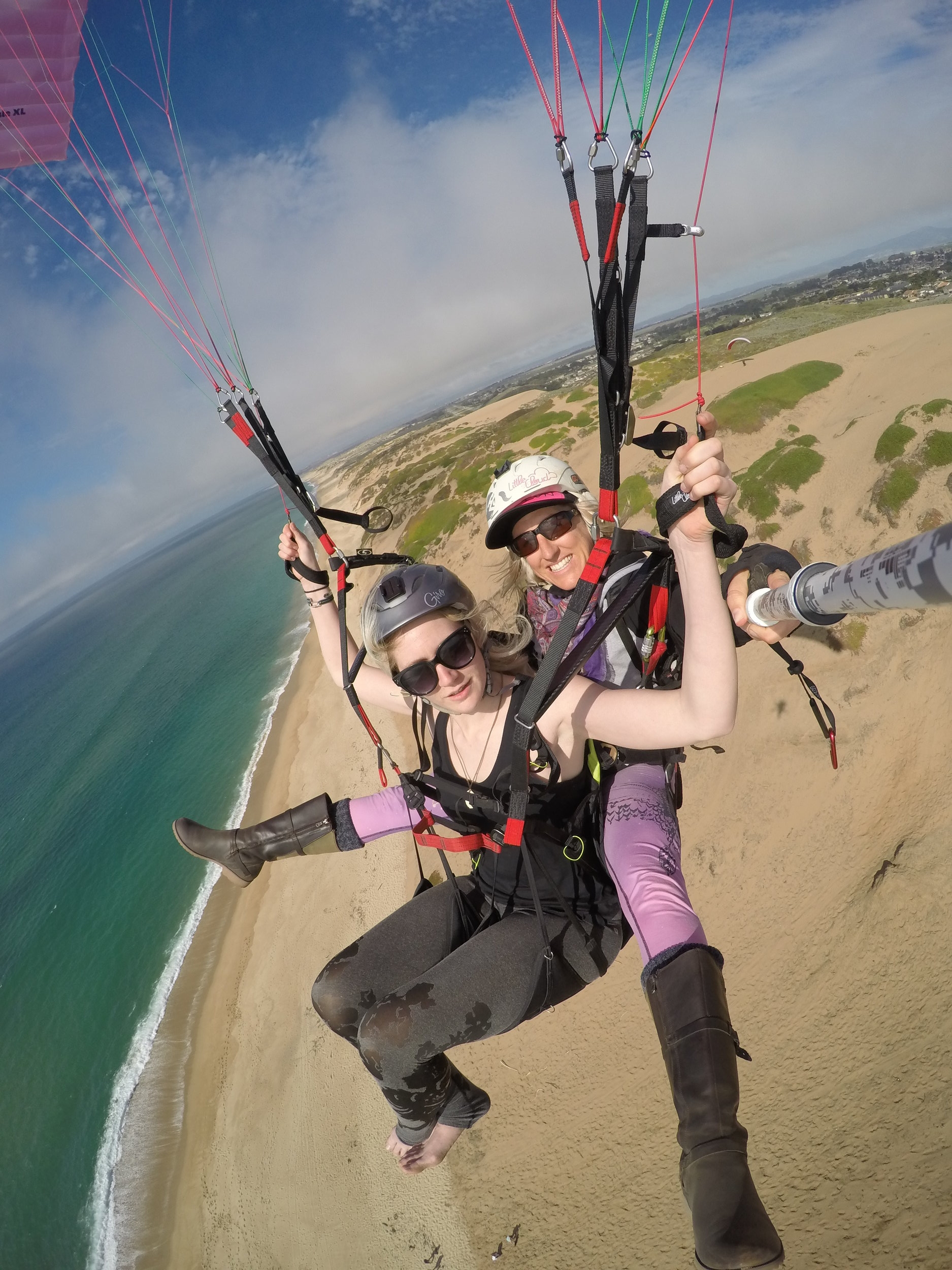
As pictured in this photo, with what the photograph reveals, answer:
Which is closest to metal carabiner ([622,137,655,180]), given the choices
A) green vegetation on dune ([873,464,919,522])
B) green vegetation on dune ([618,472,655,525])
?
green vegetation on dune ([873,464,919,522])

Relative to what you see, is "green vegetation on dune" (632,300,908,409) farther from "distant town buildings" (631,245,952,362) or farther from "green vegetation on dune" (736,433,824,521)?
"green vegetation on dune" (736,433,824,521)

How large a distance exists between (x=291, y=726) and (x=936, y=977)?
60.0ft

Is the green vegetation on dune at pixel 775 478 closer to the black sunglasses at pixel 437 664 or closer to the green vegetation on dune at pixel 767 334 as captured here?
the black sunglasses at pixel 437 664

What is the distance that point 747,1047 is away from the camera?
507 cm

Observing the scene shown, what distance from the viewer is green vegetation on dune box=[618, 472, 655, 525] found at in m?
13.9

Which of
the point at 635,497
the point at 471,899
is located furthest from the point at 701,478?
the point at 635,497

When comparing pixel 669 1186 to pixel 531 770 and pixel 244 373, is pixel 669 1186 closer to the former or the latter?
pixel 531 770

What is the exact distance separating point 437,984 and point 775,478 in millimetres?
10820

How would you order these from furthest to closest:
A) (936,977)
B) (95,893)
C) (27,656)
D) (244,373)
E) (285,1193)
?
1. (27,656)
2. (95,893)
3. (285,1193)
4. (936,977)
5. (244,373)

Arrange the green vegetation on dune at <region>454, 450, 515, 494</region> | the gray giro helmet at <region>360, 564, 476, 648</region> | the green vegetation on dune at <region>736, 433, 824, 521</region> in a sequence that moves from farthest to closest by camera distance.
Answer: the green vegetation on dune at <region>454, 450, 515, 494</region> < the green vegetation on dune at <region>736, 433, 824, 521</region> < the gray giro helmet at <region>360, 564, 476, 648</region>

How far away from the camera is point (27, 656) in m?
130

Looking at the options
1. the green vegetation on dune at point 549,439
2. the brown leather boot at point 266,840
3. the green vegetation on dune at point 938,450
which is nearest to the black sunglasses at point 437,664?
the brown leather boot at point 266,840

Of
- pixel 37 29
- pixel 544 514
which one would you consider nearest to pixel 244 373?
pixel 544 514

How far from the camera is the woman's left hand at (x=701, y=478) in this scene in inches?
71.6
